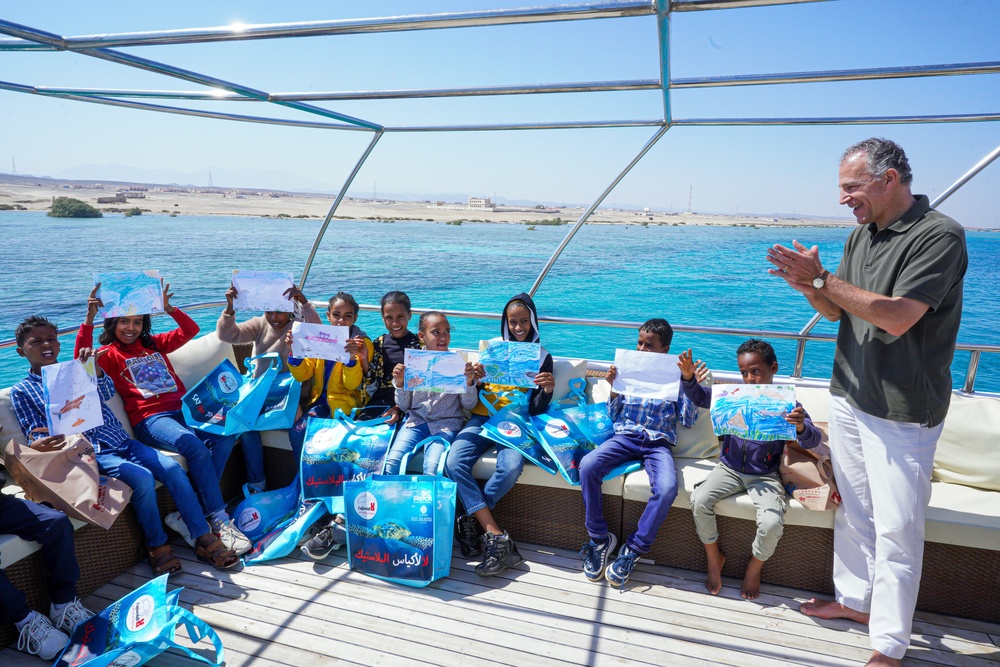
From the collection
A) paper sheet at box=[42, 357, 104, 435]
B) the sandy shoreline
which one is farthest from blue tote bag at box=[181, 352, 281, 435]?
the sandy shoreline

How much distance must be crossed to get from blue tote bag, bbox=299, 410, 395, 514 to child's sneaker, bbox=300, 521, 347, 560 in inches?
5.0

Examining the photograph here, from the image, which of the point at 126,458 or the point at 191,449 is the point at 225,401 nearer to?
the point at 191,449

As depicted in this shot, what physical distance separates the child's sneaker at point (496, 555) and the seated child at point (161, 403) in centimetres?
133

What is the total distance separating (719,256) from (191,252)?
43.1m

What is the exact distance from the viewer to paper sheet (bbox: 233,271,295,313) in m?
3.87

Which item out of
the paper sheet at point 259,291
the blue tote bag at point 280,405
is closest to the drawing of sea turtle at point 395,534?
the blue tote bag at point 280,405

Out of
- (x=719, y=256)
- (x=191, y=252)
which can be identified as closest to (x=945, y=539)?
(x=191, y=252)

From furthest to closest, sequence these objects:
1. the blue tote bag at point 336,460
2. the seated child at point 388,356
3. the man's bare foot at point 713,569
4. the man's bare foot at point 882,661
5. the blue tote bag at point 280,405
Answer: the seated child at point 388,356
the blue tote bag at point 280,405
the blue tote bag at point 336,460
the man's bare foot at point 713,569
the man's bare foot at point 882,661

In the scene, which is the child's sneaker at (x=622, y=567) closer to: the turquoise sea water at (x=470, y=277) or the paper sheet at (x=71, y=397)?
the paper sheet at (x=71, y=397)

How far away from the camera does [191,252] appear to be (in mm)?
39656

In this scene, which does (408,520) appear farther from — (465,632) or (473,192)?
(473,192)

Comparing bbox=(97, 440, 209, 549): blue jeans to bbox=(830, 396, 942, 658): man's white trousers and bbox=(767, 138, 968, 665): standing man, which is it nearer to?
bbox=(767, 138, 968, 665): standing man

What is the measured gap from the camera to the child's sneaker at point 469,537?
3154 millimetres

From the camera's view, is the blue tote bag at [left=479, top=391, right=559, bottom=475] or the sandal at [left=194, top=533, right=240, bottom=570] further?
the blue tote bag at [left=479, top=391, right=559, bottom=475]
